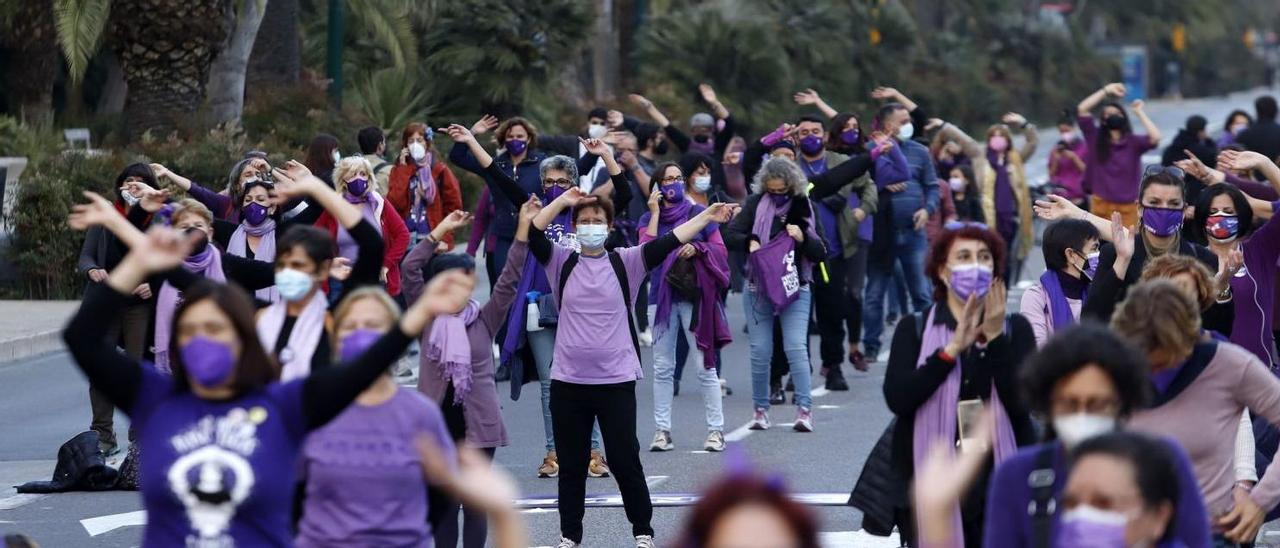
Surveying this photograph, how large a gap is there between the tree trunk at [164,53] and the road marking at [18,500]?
1133 cm

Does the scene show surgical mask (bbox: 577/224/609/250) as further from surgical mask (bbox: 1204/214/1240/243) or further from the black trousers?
surgical mask (bbox: 1204/214/1240/243)

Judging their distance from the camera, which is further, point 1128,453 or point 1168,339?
point 1168,339

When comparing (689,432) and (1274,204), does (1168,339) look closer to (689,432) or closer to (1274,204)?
(1274,204)

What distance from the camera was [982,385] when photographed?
6520 millimetres

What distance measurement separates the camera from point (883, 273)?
16672 mm

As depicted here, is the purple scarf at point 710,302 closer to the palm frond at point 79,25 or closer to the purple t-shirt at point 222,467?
the purple t-shirt at point 222,467

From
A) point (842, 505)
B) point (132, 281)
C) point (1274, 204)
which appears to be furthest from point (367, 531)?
point (1274, 204)

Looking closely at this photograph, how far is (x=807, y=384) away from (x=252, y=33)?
12.2 meters

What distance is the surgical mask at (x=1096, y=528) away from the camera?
452 cm

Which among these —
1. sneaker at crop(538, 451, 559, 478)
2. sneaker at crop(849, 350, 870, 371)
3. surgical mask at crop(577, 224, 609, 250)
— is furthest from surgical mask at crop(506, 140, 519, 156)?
surgical mask at crop(577, 224, 609, 250)

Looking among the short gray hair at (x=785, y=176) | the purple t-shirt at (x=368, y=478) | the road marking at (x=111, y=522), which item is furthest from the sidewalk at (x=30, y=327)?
the purple t-shirt at (x=368, y=478)

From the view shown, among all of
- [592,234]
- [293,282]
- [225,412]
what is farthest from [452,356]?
[225,412]

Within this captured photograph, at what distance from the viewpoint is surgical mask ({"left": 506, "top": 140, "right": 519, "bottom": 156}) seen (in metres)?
14.2

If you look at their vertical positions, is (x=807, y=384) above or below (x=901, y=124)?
below
